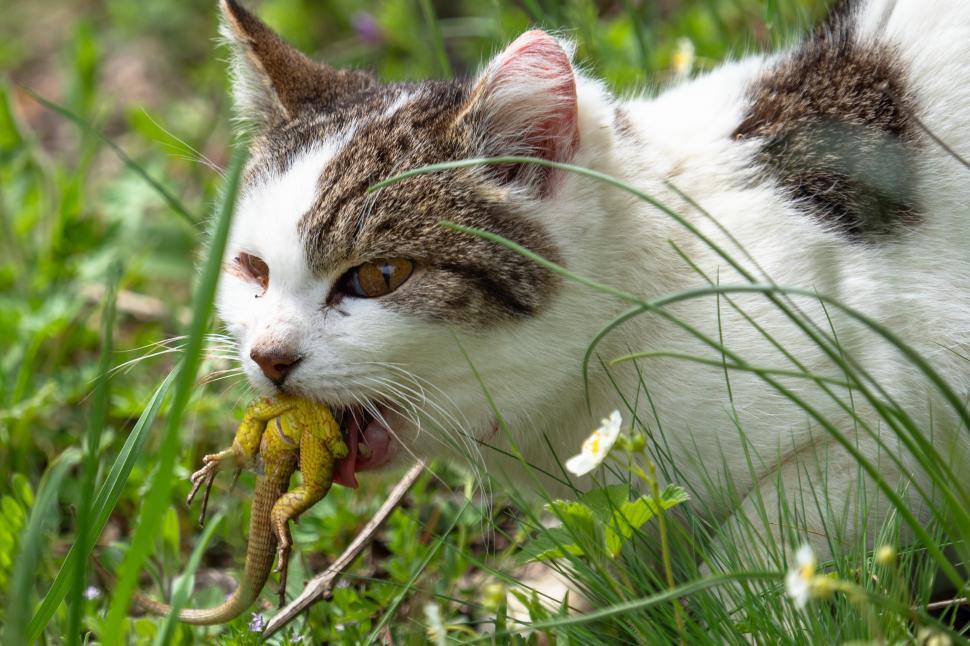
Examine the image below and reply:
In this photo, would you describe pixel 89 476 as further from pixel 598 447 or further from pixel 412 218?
pixel 412 218

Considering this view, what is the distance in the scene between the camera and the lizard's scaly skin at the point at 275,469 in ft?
6.66

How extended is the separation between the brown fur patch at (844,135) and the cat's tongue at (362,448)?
3.25 feet

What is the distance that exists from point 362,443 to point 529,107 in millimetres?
774

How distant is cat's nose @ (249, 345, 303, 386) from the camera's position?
1934 millimetres

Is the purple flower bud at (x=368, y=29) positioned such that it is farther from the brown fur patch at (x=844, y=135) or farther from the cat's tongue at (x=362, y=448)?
the cat's tongue at (x=362, y=448)

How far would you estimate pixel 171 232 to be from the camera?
3.97 metres

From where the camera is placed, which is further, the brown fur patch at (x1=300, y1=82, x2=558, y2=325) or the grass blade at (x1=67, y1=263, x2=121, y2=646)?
the brown fur patch at (x1=300, y1=82, x2=558, y2=325)

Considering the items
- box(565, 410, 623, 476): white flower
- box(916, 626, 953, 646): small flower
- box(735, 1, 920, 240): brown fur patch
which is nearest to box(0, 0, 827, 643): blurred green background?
box(565, 410, 623, 476): white flower

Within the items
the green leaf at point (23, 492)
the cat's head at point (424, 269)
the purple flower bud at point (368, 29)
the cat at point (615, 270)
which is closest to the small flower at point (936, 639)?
the cat at point (615, 270)

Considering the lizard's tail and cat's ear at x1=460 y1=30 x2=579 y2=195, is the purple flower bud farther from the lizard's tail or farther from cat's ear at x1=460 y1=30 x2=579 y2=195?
the lizard's tail

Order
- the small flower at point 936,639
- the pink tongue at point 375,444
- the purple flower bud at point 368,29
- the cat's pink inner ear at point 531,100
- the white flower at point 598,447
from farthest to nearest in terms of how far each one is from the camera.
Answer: the purple flower bud at point 368,29 < the pink tongue at point 375,444 < the cat's pink inner ear at point 531,100 < the white flower at point 598,447 < the small flower at point 936,639

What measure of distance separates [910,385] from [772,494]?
348mm

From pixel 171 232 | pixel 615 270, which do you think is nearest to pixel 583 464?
pixel 615 270

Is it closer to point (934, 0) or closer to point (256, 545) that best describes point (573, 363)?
point (256, 545)
